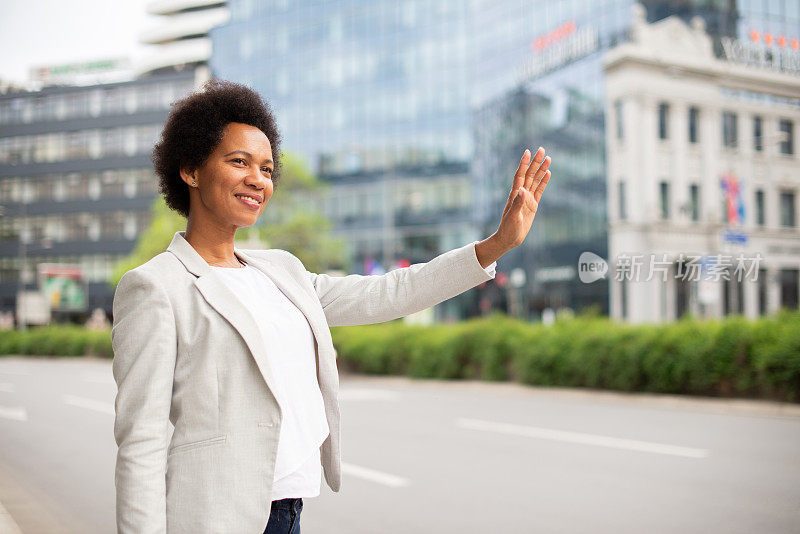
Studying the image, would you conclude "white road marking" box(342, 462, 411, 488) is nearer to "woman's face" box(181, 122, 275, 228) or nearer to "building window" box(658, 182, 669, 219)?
"woman's face" box(181, 122, 275, 228)

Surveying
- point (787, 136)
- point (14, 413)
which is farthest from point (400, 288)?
point (787, 136)

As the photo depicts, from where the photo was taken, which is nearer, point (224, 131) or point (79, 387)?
point (224, 131)

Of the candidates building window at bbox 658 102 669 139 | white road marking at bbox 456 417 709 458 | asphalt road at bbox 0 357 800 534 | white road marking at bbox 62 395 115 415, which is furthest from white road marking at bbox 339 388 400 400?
building window at bbox 658 102 669 139

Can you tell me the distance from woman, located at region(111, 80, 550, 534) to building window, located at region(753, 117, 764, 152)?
51.9 feet

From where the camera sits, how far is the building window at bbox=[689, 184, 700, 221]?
28.1m

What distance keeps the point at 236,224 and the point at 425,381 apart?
55.5ft

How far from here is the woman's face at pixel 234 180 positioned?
7.21 ft

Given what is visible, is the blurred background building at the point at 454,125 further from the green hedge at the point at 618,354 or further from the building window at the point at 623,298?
the green hedge at the point at 618,354

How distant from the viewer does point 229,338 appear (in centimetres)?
199

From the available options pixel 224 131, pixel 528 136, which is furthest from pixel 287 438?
pixel 528 136

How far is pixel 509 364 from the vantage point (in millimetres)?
17406

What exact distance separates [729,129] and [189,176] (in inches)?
721

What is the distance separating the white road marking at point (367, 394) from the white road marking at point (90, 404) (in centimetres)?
421

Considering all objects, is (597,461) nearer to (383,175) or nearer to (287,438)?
(287,438)
